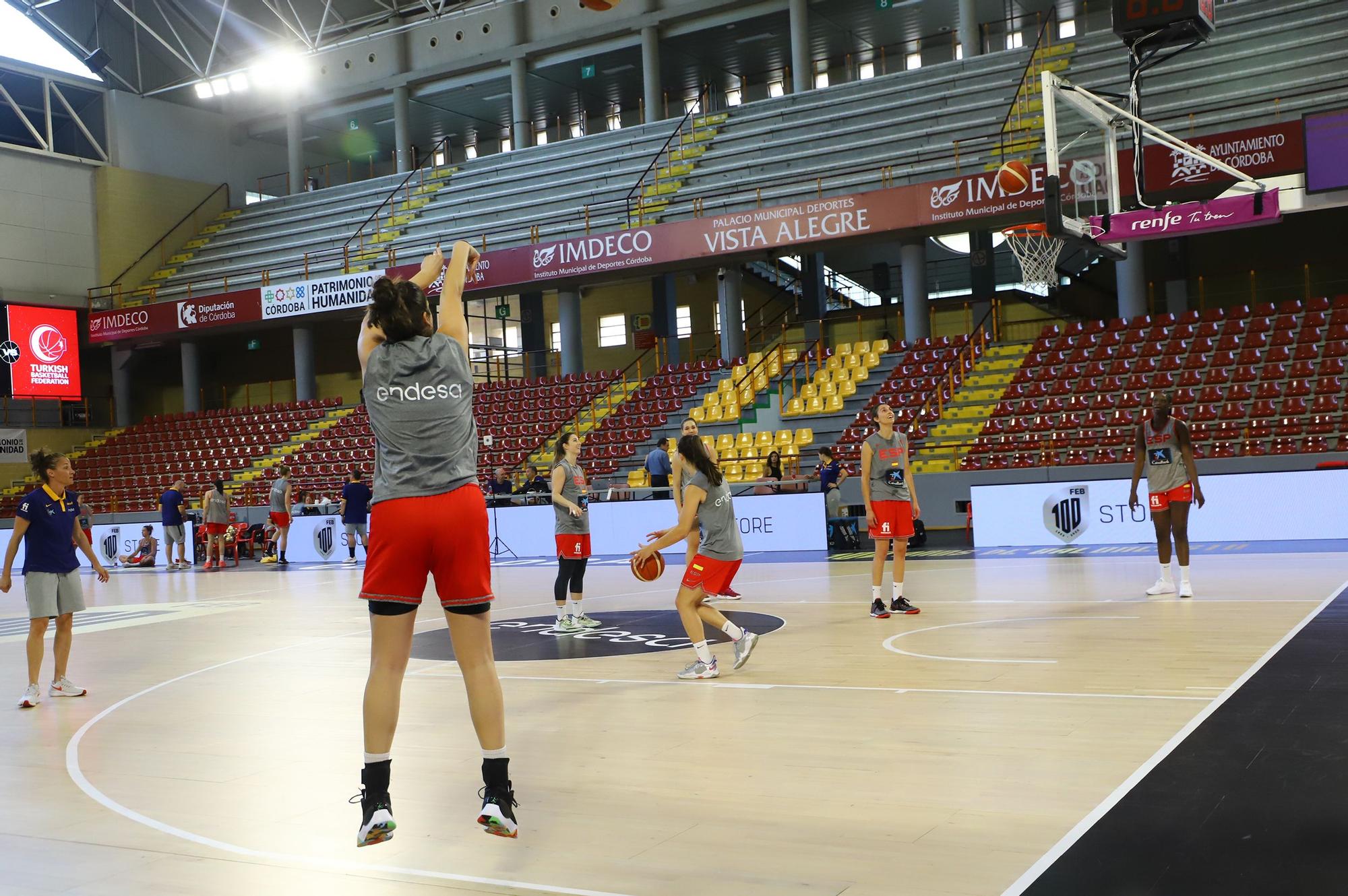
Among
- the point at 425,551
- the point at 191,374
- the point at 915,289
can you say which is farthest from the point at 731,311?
the point at 425,551

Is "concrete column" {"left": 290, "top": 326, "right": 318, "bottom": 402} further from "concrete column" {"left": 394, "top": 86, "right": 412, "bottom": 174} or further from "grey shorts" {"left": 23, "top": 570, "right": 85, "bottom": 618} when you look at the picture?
"grey shorts" {"left": 23, "top": 570, "right": 85, "bottom": 618}

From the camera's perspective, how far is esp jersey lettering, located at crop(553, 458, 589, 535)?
35.2ft

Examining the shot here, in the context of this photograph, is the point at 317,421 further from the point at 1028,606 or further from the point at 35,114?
the point at 1028,606

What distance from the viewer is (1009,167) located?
915 inches

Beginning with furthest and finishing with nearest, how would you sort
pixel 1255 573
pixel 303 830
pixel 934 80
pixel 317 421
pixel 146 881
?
pixel 317 421
pixel 934 80
pixel 1255 573
pixel 303 830
pixel 146 881

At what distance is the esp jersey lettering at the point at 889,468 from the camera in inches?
413

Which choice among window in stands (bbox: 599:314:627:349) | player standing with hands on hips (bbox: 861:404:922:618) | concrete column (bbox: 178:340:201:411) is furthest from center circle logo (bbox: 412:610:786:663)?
concrete column (bbox: 178:340:201:411)

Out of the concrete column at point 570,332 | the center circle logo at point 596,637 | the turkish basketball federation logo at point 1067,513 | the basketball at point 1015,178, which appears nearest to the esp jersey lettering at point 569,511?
the center circle logo at point 596,637

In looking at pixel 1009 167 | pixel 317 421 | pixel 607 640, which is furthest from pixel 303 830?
pixel 317 421

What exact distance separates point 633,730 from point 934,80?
26.9 meters

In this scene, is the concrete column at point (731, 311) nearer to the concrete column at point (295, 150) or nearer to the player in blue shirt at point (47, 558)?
the concrete column at point (295, 150)

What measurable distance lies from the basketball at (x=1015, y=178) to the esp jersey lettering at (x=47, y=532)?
63.4 ft

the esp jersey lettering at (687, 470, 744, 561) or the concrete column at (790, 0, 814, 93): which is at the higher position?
the concrete column at (790, 0, 814, 93)

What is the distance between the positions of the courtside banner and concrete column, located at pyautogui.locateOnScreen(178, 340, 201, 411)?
91.6 ft
